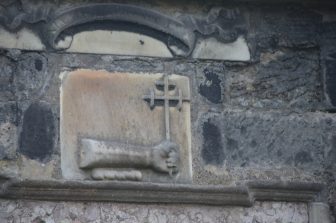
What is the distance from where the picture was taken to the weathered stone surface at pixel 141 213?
15.5 feet

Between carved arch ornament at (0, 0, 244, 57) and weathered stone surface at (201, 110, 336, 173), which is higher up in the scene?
carved arch ornament at (0, 0, 244, 57)

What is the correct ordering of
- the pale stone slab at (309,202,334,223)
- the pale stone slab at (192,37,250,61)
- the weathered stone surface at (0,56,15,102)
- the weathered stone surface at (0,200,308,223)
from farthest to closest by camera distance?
the pale stone slab at (192,37,250,61) < the pale stone slab at (309,202,334,223) < the weathered stone surface at (0,56,15,102) < the weathered stone surface at (0,200,308,223)

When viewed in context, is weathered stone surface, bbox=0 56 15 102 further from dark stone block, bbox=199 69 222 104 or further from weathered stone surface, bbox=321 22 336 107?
weathered stone surface, bbox=321 22 336 107

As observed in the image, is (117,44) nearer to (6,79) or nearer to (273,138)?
(6,79)

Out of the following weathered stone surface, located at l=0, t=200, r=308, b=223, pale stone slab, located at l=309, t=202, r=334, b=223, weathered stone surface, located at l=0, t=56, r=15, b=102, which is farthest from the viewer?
pale stone slab, located at l=309, t=202, r=334, b=223

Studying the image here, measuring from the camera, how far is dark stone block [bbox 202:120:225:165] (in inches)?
195

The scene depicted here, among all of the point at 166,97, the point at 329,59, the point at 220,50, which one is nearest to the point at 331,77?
the point at 329,59

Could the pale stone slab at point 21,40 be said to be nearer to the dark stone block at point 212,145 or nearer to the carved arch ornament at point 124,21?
the carved arch ornament at point 124,21

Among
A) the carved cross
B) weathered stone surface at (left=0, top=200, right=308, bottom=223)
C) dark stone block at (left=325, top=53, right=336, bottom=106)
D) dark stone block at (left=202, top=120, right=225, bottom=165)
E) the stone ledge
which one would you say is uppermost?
dark stone block at (left=325, top=53, right=336, bottom=106)

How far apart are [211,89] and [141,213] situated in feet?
1.96

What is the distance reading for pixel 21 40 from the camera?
16.0ft

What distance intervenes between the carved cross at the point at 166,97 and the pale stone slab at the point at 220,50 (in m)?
0.17

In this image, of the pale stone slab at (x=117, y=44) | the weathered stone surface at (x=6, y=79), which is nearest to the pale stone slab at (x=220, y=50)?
the pale stone slab at (x=117, y=44)

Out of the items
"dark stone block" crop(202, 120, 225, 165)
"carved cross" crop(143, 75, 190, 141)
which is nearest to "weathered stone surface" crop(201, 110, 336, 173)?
"dark stone block" crop(202, 120, 225, 165)
